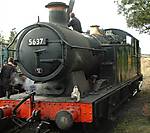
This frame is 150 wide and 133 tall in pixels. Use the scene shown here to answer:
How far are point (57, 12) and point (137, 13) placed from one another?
19.1m

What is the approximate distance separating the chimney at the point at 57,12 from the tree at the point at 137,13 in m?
17.2

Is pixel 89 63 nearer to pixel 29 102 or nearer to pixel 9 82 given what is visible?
pixel 29 102

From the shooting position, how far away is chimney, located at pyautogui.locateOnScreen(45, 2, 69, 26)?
6724 millimetres

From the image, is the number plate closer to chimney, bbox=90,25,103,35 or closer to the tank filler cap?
the tank filler cap

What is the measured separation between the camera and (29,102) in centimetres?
602

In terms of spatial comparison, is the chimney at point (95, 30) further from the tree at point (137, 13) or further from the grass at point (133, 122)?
the tree at point (137, 13)

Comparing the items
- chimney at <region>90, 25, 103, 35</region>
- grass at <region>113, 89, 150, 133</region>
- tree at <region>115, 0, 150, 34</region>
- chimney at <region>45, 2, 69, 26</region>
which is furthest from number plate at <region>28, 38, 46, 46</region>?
tree at <region>115, 0, 150, 34</region>

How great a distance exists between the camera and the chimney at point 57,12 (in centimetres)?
672

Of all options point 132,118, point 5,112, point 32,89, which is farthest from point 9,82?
point 132,118

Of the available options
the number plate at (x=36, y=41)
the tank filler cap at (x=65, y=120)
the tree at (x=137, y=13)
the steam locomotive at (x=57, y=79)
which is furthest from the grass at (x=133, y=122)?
the tree at (x=137, y=13)

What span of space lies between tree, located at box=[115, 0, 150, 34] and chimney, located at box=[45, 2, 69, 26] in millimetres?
17236

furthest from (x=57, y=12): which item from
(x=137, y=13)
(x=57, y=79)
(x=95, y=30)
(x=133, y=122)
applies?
(x=137, y=13)

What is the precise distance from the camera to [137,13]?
2481cm

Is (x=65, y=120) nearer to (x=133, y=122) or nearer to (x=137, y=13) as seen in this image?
(x=133, y=122)
